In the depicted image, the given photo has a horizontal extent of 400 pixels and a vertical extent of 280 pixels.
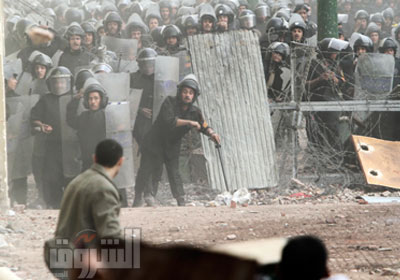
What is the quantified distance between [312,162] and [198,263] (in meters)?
9.25

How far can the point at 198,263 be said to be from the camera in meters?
1.73

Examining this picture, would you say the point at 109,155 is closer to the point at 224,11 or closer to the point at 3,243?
the point at 3,243

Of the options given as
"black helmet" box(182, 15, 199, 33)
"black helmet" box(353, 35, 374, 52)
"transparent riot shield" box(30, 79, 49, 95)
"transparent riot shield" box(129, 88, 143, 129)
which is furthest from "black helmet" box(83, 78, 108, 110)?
"black helmet" box(353, 35, 374, 52)

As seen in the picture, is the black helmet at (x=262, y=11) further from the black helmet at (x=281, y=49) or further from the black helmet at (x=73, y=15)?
the black helmet at (x=73, y=15)

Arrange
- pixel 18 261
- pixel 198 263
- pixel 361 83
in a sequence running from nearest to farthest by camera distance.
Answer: pixel 198 263
pixel 18 261
pixel 361 83

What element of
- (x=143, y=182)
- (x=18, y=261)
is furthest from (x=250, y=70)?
(x=18, y=261)

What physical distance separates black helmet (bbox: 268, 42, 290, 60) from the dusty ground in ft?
8.32

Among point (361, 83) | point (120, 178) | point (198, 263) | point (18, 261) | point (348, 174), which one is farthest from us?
point (361, 83)

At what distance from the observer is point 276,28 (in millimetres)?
12297

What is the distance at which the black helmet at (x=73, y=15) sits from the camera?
557 inches

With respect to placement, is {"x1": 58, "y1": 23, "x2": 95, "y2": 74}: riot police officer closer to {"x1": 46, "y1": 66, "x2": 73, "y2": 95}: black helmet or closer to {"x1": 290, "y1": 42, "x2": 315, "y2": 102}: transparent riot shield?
{"x1": 46, "y1": 66, "x2": 73, "y2": 95}: black helmet

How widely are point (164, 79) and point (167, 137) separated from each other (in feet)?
2.89

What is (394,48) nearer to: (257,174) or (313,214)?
(257,174)

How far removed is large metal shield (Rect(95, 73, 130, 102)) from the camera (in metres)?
10.3
